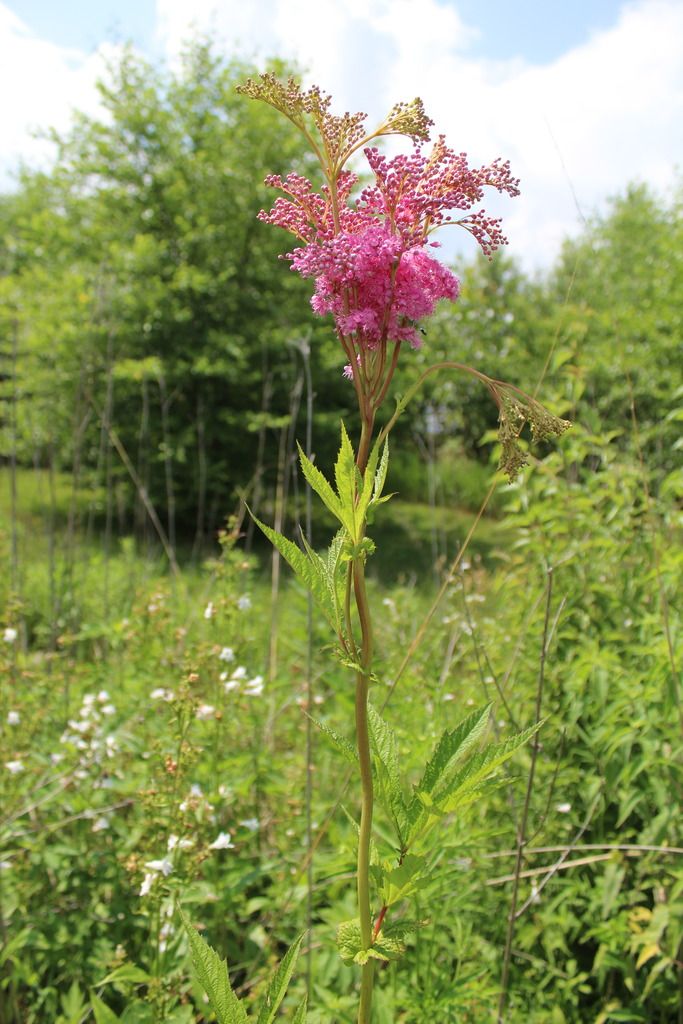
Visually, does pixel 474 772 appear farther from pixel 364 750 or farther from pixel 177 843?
pixel 177 843

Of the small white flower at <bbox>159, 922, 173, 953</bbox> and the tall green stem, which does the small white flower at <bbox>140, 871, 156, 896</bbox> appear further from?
the tall green stem

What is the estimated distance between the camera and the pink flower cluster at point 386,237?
2.63 ft

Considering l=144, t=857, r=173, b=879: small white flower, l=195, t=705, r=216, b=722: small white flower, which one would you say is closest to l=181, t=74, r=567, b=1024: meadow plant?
l=144, t=857, r=173, b=879: small white flower

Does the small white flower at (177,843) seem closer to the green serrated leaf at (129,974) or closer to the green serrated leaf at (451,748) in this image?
the green serrated leaf at (129,974)

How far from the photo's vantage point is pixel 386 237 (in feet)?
2.62

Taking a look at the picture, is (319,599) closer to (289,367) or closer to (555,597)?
(555,597)

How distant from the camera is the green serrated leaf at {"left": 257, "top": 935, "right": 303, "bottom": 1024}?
2.76ft

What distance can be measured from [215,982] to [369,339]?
2.37ft

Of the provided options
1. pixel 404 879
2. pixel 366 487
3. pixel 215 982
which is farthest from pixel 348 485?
pixel 215 982

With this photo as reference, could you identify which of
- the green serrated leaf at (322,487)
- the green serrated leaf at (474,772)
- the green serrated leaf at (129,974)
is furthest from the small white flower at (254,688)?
the green serrated leaf at (322,487)

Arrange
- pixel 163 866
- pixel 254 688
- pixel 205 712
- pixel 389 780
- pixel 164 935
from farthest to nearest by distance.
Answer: pixel 254 688, pixel 205 712, pixel 164 935, pixel 163 866, pixel 389 780

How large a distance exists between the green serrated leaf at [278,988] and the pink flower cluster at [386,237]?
0.69m

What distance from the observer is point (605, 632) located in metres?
2.29

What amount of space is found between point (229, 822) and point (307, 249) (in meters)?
1.89
